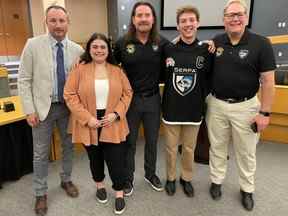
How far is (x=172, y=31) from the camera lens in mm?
5281

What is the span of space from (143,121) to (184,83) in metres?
0.46

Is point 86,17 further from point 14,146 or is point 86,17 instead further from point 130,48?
point 130,48

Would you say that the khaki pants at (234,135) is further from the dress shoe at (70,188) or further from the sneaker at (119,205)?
the dress shoe at (70,188)

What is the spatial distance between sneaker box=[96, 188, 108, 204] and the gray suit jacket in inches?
30.3

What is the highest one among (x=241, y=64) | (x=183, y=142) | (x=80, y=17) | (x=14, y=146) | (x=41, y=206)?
(x=80, y=17)

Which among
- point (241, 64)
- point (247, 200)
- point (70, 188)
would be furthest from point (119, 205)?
point (241, 64)

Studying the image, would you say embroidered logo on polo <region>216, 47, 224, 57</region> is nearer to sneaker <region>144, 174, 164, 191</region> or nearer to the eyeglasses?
the eyeglasses

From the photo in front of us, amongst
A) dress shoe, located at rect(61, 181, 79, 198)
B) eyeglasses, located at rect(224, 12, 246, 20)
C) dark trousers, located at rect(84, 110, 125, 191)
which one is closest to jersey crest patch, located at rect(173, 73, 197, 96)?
eyeglasses, located at rect(224, 12, 246, 20)

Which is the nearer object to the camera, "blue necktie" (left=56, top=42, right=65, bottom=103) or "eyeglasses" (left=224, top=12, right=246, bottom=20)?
"eyeglasses" (left=224, top=12, right=246, bottom=20)

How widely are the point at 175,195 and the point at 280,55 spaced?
3684 millimetres

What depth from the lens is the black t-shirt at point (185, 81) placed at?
5.92ft

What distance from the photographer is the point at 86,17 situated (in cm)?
598

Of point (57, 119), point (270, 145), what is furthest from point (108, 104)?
point (270, 145)

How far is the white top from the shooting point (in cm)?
171
